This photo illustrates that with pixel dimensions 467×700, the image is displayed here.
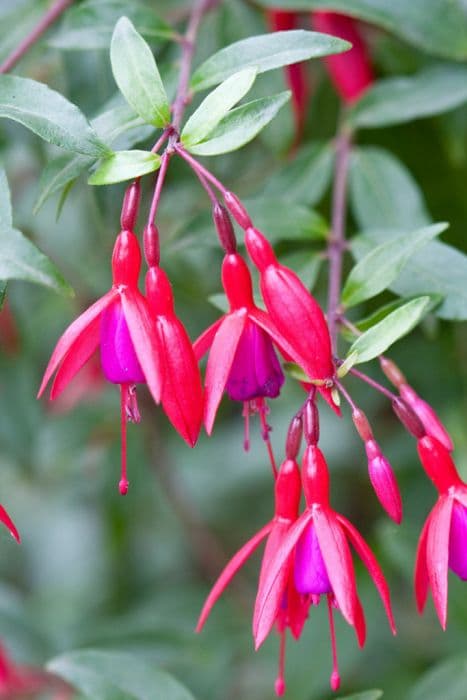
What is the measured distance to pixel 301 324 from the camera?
65 cm

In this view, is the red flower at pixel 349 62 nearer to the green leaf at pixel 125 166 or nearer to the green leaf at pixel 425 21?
the green leaf at pixel 425 21

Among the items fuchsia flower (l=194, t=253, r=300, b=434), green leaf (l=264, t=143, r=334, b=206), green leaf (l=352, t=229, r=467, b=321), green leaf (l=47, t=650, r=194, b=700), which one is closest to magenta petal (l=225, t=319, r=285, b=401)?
fuchsia flower (l=194, t=253, r=300, b=434)

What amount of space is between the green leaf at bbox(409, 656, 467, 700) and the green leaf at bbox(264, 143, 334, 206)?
48 cm

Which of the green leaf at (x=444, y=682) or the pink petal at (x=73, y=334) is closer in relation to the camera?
the pink petal at (x=73, y=334)

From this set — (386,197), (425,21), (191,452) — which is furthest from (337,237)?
(191,452)

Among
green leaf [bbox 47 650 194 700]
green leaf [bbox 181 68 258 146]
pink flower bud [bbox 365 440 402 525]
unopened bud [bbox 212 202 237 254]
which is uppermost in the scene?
green leaf [bbox 181 68 258 146]

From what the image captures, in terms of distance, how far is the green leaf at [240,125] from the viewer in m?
0.68

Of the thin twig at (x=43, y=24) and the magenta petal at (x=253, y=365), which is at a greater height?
the thin twig at (x=43, y=24)

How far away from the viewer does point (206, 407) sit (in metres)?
0.66


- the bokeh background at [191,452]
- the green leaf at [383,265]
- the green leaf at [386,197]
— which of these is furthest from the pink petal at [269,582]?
the green leaf at [386,197]

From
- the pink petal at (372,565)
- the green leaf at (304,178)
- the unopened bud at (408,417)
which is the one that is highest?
the green leaf at (304,178)

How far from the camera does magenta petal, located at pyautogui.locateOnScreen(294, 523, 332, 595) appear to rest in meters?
0.67

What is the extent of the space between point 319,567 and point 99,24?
1.79 feet

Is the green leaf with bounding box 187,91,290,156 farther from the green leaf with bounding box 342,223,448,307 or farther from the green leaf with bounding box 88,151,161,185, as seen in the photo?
the green leaf with bounding box 342,223,448,307
